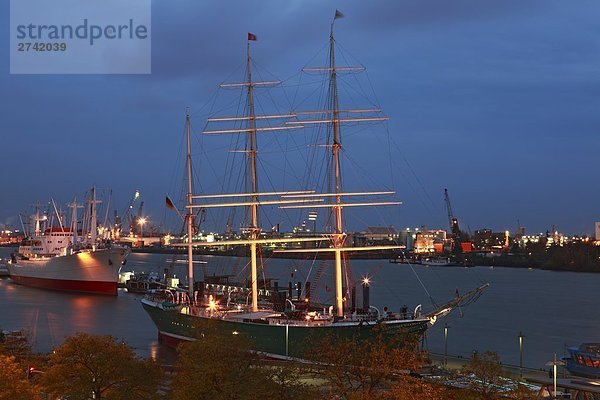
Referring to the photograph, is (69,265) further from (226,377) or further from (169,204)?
(226,377)

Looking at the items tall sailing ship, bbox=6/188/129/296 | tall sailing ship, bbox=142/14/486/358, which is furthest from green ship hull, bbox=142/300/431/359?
tall sailing ship, bbox=6/188/129/296

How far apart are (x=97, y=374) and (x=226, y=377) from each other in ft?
14.4

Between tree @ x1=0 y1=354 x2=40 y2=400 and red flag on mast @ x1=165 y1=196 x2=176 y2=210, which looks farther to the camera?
red flag on mast @ x1=165 y1=196 x2=176 y2=210

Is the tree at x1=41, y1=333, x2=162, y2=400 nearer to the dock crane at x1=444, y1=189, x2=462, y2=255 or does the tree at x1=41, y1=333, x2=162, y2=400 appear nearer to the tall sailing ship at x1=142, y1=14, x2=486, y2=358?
the tall sailing ship at x1=142, y1=14, x2=486, y2=358

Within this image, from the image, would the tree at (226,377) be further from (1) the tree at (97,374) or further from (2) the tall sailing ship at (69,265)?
(2) the tall sailing ship at (69,265)

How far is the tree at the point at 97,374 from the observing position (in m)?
20.7

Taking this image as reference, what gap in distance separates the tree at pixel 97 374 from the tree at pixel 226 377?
1.09m

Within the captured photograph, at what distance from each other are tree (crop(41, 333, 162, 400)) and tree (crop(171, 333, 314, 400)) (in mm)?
1090

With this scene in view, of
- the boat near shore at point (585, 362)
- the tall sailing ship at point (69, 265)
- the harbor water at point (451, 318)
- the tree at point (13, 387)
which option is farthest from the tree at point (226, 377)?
the tall sailing ship at point (69, 265)

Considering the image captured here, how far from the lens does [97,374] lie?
2097 cm

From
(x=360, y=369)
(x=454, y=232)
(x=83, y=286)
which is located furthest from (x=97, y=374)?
(x=454, y=232)

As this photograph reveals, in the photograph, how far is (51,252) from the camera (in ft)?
304

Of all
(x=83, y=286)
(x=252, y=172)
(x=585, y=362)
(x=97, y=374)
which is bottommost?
(x=585, y=362)

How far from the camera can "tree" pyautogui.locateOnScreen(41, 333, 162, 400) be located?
20.7 metres
